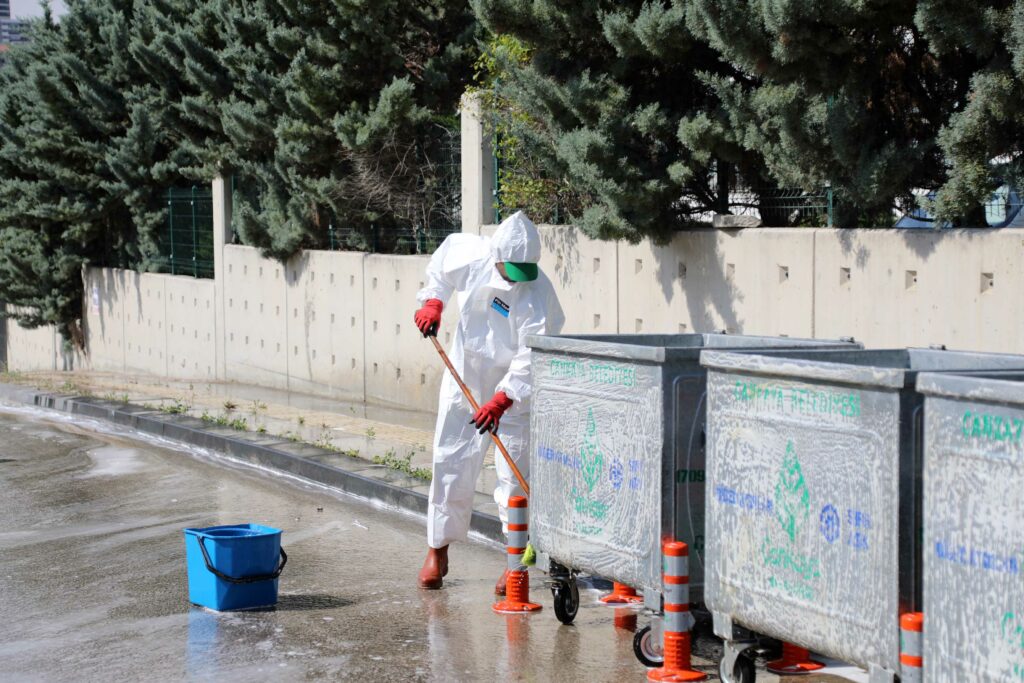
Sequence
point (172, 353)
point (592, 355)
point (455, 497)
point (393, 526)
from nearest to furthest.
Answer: point (592, 355)
point (455, 497)
point (393, 526)
point (172, 353)

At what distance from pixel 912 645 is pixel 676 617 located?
1.41m

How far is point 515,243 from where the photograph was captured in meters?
7.43

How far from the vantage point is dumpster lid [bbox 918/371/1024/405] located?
13.5 ft

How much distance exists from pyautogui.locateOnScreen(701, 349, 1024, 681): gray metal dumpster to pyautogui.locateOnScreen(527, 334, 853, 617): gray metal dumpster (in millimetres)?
363

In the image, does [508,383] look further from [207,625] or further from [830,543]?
[830,543]

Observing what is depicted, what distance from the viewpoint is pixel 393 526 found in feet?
32.5

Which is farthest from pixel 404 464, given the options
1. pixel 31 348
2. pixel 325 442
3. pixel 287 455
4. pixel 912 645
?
pixel 31 348

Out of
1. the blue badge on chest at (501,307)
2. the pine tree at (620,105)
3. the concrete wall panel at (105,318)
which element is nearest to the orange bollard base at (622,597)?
the blue badge on chest at (501,307)

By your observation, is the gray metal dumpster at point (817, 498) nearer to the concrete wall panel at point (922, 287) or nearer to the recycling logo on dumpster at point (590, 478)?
the recycling logo on dumpster at point (590, 478)

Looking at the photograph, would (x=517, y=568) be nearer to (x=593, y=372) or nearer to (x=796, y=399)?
(x=593, y=372)

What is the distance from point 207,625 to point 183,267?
1748 cm

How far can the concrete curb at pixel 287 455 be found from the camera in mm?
10461

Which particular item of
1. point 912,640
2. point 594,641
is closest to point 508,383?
point 594,641

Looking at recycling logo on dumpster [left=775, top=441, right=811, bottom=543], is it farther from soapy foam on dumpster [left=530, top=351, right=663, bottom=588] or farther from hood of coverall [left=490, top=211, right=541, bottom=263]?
hood of coverall [left=490, top=211, right=541, bottom=263]
